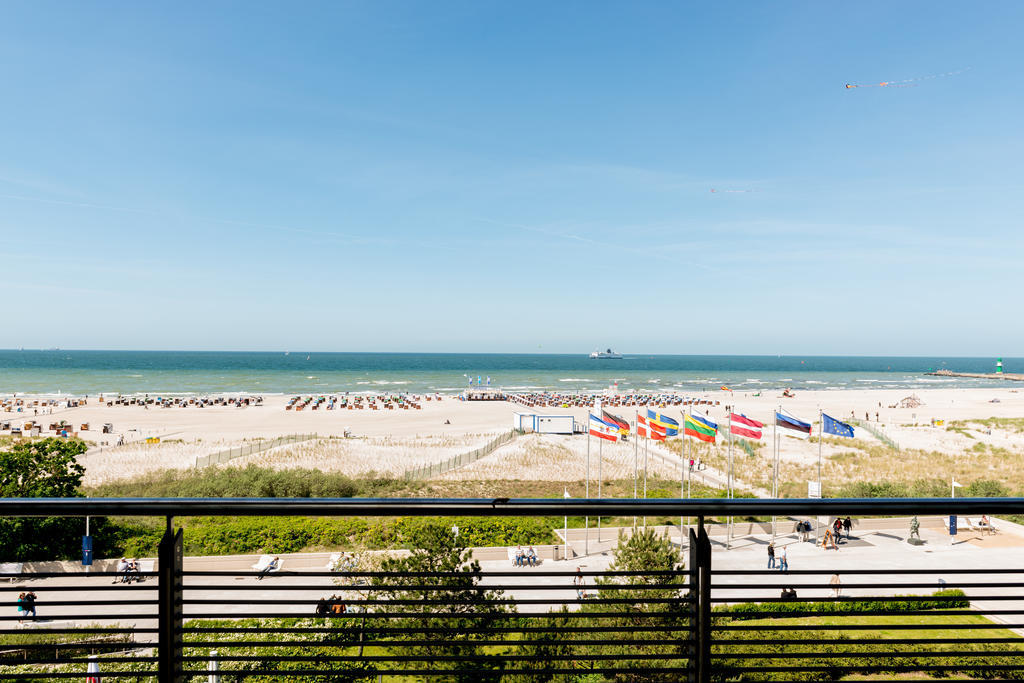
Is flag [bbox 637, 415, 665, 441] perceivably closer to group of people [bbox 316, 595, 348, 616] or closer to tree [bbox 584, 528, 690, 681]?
tree [bbox 584, 528, 690, 681]

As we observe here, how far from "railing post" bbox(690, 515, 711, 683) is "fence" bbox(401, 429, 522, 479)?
2362 cm

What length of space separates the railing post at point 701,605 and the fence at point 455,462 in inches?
930

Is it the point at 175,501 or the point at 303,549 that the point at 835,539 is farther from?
the point at 175,501

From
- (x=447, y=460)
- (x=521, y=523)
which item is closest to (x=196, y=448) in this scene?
(x=447, y=460)

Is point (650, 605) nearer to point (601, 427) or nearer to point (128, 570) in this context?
point (128, 570)

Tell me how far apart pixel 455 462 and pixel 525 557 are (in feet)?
54.2

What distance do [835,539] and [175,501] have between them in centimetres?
1571

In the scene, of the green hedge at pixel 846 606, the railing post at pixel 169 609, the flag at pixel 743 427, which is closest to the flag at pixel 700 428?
the flag at pixel 743 427

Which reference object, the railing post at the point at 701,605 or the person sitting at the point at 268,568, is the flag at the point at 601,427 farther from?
the railing post at the point at 701,605

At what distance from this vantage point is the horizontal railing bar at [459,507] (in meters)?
2.05

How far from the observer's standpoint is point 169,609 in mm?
2109

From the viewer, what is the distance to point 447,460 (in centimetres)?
3016

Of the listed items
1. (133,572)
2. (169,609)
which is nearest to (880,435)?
(133,572)

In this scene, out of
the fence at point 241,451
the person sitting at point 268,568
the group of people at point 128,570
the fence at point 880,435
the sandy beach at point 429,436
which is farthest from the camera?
the fence at point 880,435
